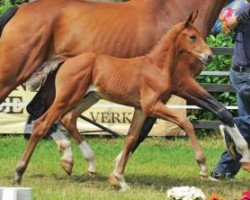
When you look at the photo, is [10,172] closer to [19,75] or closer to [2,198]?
[19,75]

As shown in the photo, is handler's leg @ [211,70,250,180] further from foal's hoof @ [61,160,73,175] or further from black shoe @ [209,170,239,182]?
foal's hoof @ [61,160,73,175]

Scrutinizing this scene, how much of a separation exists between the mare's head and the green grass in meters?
1.37

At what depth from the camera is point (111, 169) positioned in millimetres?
10547

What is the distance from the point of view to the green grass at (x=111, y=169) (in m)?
8.36

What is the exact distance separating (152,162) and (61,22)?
2729mm

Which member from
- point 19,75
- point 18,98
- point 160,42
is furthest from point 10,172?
point 18,98

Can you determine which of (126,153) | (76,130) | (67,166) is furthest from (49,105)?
(126,153)

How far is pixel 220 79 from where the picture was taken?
14891 millimetres

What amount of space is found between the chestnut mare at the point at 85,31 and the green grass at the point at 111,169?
80 centimetres

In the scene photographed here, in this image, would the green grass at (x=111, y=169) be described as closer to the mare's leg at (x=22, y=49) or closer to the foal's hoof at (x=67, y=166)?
the foal's hoof at (x=67, y=166)

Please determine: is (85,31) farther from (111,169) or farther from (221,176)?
(221,176)

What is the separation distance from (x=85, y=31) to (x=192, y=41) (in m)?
1.30

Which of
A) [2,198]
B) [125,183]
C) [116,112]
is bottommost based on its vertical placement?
[116,112]

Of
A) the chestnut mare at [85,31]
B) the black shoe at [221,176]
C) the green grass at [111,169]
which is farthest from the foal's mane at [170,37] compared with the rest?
the black shoe at [221,176]
